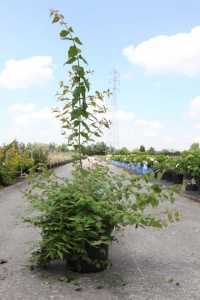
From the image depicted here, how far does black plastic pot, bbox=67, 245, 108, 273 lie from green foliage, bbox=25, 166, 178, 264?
0.16 feet

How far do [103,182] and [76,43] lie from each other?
1.48 metres

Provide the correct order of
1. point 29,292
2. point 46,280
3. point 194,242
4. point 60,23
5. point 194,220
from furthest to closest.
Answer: point 194,220, point 194,242, point 60,23, point 46,280, point 29,292

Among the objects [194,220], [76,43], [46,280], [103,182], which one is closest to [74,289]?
[46,280]

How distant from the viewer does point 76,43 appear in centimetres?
443

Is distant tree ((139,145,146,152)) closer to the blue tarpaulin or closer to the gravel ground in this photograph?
the blue tarpaulin

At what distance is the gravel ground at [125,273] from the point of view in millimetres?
3764

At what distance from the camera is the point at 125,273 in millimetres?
4414

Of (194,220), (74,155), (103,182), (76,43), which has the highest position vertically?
(76,43)

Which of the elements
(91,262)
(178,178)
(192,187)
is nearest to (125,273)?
(91,262)

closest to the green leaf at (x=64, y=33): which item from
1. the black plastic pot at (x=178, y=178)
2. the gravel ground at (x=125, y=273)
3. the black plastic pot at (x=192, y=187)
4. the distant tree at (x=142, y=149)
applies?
the gravel ground at (x=125, y=273)

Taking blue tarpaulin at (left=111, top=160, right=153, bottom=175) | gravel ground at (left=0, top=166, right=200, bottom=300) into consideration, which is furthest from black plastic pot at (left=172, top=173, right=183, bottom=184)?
gravel ground at (left=0, top=166, right=200, bottom=300)

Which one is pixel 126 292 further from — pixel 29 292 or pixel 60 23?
pixel 60 23

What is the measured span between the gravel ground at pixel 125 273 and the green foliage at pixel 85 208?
0.89ft

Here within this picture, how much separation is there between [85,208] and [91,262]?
0.54m
